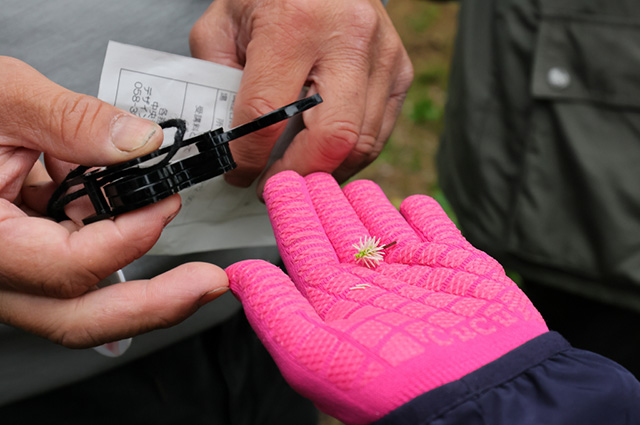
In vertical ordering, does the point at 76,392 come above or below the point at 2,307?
below

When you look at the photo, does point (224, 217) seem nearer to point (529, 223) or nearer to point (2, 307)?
point (2, 307)

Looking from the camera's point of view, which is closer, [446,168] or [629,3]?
[629,3]

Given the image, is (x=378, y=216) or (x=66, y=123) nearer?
(x=66, y=123)

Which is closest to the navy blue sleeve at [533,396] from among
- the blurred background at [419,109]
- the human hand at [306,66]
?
the human hand at [306,66]

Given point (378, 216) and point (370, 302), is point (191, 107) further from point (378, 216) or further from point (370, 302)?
point (370, 302)

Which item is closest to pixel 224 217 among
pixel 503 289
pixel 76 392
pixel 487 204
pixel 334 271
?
pixel 334 271

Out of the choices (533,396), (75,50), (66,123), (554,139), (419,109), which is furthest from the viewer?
(419,109)

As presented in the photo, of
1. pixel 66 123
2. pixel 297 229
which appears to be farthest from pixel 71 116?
pixel 297 229
